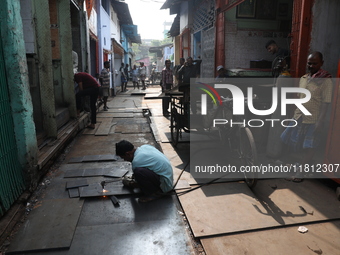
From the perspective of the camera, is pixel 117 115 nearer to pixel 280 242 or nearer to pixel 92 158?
pixel 92 158

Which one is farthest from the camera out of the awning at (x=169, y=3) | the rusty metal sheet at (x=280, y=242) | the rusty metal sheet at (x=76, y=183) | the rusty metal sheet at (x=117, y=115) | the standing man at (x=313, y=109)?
the awning at (x=169, y=3)

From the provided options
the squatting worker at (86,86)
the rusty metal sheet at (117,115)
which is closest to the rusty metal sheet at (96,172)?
the squatting worker at (86,86)

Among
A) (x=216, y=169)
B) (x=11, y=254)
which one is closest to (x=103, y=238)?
(x=11, y=254)

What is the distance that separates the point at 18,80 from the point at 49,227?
188 cm

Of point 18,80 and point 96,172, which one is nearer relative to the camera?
point 18,80

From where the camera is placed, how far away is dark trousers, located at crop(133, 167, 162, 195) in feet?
11.8

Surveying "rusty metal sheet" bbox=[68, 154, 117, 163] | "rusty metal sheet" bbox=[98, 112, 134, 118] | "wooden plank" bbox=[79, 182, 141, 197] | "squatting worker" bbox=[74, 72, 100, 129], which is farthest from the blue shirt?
"rusty metal sheet" bbox=[98, 112, 134, 118]

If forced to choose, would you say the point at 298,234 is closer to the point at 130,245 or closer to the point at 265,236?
the point at 265,236

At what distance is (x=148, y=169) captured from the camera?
11.9ft

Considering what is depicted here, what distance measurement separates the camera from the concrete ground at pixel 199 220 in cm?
277

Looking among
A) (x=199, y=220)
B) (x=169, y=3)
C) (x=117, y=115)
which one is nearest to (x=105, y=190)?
(x=199, y=220)

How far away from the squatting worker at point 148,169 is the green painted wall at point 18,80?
4.17 ft

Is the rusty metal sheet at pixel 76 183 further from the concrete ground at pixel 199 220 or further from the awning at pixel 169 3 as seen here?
the awning at pixel 169 3

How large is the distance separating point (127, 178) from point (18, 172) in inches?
57.2
